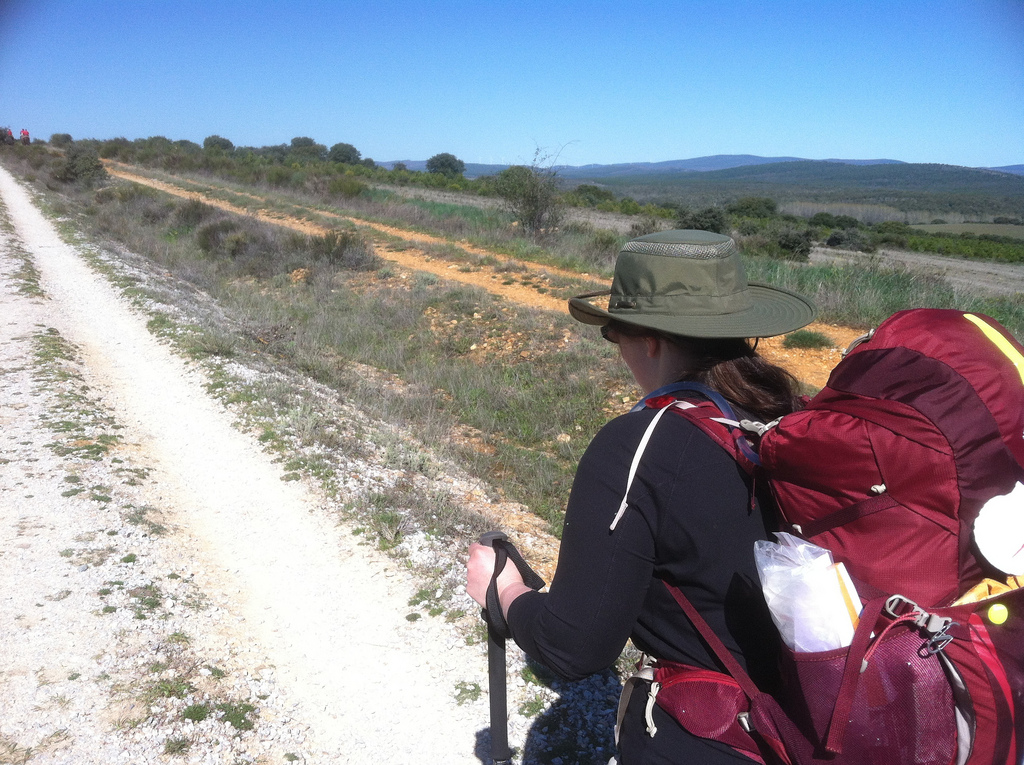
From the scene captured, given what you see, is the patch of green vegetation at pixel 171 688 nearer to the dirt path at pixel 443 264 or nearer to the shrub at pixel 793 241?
the dirt path at pixel 443 264

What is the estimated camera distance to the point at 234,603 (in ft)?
11.6

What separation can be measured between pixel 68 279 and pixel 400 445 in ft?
29.3

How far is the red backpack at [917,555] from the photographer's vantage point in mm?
957

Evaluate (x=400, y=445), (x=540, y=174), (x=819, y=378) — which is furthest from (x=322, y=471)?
(x=540, y=174)

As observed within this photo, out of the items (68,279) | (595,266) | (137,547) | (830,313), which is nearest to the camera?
(137,547)

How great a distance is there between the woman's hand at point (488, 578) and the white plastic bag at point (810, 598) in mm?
594

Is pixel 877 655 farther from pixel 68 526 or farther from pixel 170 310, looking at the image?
pixel 170 310

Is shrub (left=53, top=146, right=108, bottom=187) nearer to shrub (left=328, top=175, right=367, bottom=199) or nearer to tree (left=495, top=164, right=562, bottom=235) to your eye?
shrub (left=328, top=175, right=367, bottom=199)

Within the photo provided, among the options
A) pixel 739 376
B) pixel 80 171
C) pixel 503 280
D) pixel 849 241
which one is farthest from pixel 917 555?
pixel 849 241

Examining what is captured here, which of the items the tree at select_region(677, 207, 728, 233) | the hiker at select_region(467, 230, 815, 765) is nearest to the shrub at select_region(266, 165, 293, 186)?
the tree at select_region(677, 207, 728, 233)

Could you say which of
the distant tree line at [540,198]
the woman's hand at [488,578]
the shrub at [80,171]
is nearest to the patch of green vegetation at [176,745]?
the woman's hand at [488,578]

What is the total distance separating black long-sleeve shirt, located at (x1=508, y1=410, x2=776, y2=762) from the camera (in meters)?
1.20

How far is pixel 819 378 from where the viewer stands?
8.08 m

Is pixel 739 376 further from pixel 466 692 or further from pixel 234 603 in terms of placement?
pixel 234 603
